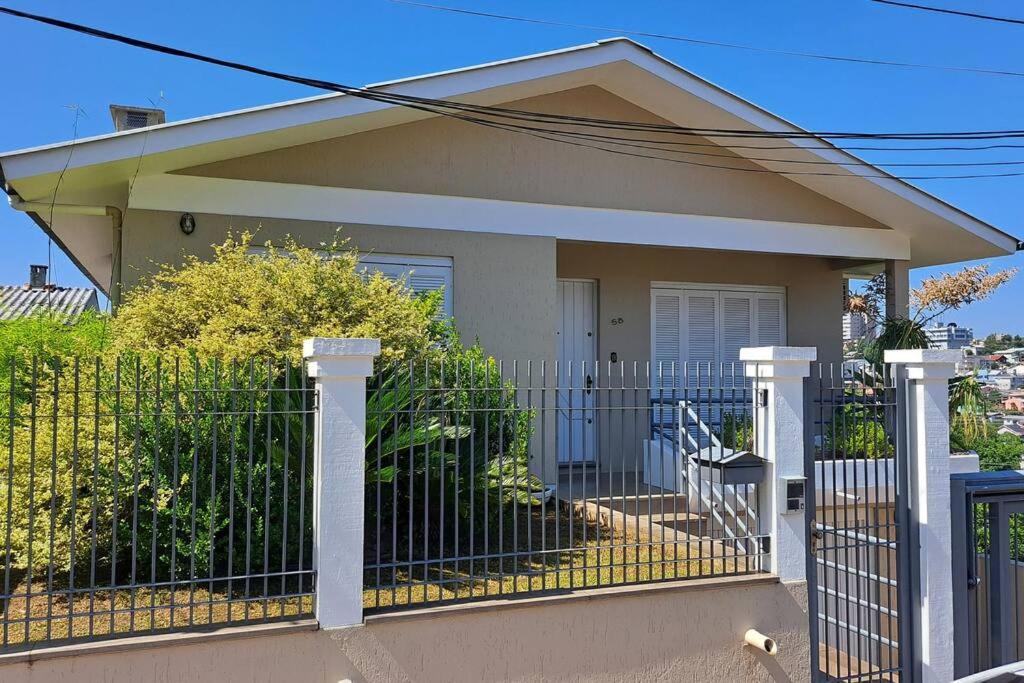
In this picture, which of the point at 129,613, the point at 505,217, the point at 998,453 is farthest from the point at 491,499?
the point at 998,453

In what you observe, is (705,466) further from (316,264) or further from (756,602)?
(316,264)

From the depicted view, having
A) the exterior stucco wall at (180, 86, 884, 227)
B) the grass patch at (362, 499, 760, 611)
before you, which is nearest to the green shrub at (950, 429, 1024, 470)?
the exterior stucco wall at (180, 86, 884, 227)

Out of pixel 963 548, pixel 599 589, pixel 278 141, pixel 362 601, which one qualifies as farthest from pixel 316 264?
pixel 963 548

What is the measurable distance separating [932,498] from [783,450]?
1.36 meters

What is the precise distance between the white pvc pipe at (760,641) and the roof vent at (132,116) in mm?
8222

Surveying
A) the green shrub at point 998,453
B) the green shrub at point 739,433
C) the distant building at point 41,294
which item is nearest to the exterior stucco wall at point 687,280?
the green shrub at point 739,433

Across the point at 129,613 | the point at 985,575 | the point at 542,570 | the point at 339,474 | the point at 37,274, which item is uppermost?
the point at 37,274

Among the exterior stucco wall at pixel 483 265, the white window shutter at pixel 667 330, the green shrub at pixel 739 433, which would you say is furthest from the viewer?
the white window shutter at pixel 667 330

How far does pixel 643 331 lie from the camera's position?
11172 millimetres

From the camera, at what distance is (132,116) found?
9.15 meters

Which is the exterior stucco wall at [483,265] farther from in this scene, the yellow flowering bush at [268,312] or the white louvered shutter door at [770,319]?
the white louvered shutter door at [770,319]

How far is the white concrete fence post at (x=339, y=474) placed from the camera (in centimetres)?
449

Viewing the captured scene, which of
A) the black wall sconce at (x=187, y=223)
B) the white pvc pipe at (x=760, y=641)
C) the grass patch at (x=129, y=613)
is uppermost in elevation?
the black wall sconce at (x=187, y=223)

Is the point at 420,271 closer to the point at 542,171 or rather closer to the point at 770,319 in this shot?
the point at 542,171
